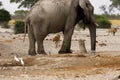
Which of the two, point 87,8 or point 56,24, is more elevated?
point 87,8

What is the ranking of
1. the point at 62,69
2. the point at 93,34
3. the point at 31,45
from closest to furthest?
the point at 62,69 → the point at 31,45 → the point at 93,34

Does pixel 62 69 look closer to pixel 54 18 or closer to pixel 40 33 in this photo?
pixel 40 33

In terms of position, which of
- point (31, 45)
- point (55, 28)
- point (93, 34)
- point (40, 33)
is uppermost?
point (55, 28)

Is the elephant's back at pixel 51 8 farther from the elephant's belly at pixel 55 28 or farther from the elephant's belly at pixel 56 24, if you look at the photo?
the elephant's belly at pixel 55 28

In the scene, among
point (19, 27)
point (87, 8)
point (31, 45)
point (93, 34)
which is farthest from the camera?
point (19, 27)

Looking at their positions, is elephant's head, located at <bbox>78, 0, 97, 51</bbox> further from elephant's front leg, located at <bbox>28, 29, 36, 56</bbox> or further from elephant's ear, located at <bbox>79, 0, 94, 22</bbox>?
elephant's front leg, located at <bbox>28, 29, 36, 56</bbox>

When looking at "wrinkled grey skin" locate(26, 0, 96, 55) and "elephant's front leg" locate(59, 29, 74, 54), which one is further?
"elephant's front leg" locate(59, 29, 74, 54)

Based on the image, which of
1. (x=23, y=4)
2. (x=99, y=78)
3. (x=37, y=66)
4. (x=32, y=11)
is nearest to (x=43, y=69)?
(x=37, y=66)

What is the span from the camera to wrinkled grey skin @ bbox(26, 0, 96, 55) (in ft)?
71.1

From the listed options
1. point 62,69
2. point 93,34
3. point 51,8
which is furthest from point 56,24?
point 62,69

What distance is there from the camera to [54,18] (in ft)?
72.5

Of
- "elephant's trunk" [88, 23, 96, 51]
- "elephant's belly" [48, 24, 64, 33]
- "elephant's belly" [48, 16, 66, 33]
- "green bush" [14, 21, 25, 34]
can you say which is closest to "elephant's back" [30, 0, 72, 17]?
"elephant's belly" [48, 16, 66, 33]

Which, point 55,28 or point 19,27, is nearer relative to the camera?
point 55,28

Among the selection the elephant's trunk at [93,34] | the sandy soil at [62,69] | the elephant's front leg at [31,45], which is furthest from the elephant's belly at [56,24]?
the sandy soil at [62,69]
